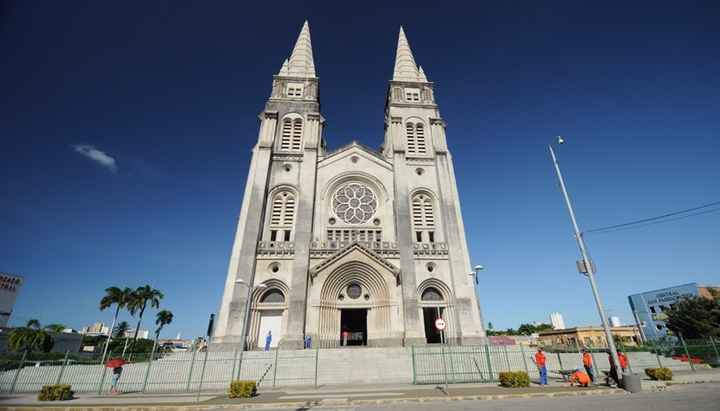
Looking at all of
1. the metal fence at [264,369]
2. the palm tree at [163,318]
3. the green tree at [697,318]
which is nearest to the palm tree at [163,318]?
the palm tree at [163,318]

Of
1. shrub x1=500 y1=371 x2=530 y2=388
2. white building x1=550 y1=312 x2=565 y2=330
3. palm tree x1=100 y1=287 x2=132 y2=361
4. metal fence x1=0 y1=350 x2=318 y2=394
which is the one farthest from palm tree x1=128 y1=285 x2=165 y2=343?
white building x1=550 y1=312 x2=565 y2=330

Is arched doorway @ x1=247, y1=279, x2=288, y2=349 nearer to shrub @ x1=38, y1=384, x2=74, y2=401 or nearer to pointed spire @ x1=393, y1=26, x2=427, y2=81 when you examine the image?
shrub @ x1=38, y1=384, x2=74, y2=401

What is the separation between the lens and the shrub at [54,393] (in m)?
11.2

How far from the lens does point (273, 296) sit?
891 inches

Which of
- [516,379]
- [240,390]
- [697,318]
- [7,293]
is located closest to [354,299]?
[240,390]

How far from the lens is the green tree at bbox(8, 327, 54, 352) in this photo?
34.5 meters

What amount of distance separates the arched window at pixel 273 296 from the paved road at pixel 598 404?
47.4 ft

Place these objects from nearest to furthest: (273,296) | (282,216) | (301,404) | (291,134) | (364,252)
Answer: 1. (301,404)
2. (273,296)
3. (364,252)
4. (282,216)
5. (291,134)

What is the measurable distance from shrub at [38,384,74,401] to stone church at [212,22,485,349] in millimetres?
7557

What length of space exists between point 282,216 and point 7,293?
47218 mm

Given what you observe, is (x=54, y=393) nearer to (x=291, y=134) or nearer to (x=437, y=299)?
(x=437, y=299)

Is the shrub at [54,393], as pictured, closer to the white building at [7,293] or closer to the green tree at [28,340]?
the green tree at [28,340]

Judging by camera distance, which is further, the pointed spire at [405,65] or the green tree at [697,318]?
the pointed spire at [405,65]

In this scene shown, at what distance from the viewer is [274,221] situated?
2575 cm
